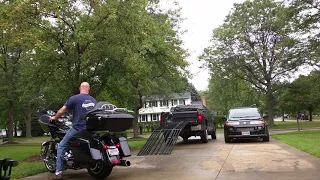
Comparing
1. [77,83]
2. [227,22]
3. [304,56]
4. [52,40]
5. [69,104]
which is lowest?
[69,104]

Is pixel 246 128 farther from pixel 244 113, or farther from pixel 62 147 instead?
pixel 62 147

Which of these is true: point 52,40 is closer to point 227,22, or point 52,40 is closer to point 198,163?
point 198,163

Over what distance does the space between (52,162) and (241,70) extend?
31.3 m

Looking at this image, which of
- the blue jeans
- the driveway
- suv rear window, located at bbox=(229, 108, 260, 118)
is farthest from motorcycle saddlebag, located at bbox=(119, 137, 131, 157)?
suv rear window, located at bbox=(229, 108, 260, 118)

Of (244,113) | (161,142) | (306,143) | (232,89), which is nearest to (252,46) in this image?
(232,89)

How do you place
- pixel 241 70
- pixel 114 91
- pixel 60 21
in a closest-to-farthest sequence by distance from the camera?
pixel 60 21 < pixel 114 91 < pixel 241 70

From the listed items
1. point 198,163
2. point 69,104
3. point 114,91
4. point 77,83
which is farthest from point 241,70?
point 69,104

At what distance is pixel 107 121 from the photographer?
5.85 meters

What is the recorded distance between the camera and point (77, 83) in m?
11.9

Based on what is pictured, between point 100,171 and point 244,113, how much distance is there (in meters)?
9.65

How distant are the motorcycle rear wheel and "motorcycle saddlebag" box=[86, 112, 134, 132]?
0.84m

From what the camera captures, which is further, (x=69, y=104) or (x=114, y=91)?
(x=114, y=91)

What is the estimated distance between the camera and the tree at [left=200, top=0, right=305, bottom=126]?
34906 mm

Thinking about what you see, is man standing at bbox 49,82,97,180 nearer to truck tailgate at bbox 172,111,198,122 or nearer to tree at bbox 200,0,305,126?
truck tailgate at bbox 172,111,198,122
